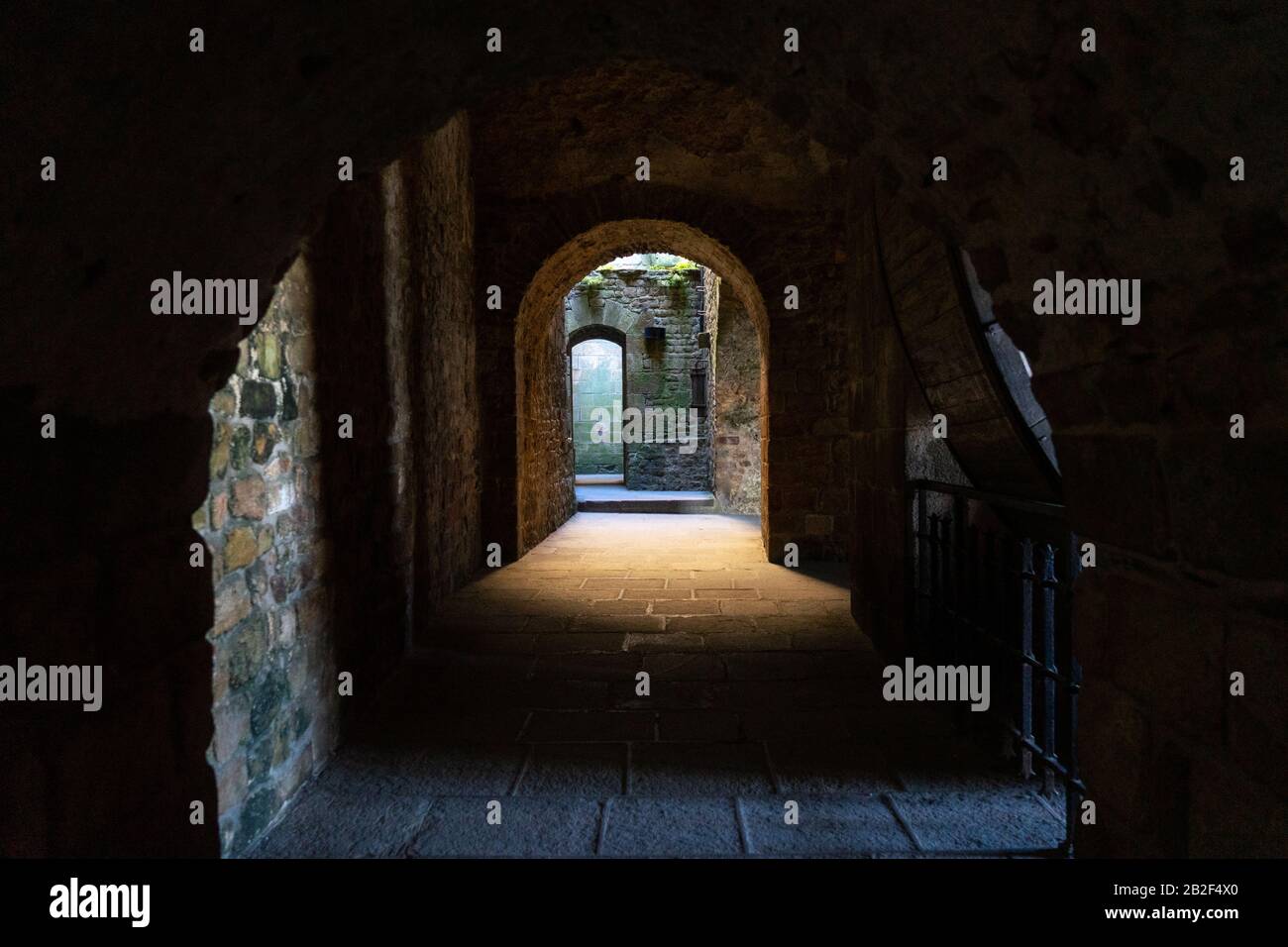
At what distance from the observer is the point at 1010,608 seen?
2812mm

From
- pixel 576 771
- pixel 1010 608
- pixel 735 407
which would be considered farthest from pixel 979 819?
pixel 735 407

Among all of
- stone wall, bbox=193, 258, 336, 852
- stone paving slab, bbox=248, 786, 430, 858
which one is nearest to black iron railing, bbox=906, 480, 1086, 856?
stone paving slab, bbox=248, 786, 430, 858

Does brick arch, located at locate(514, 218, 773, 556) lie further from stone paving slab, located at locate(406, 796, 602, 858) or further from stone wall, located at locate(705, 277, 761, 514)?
stone paving slab, located at locate(406, 796, 602, 858)

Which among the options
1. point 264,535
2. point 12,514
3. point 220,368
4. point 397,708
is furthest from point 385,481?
point 12,514

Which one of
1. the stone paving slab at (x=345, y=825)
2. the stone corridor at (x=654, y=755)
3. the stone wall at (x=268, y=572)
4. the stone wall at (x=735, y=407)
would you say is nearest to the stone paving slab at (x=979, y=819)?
the stone corridor at (x=654, y=755)

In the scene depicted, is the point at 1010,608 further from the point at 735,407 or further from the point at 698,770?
the point at 735,407

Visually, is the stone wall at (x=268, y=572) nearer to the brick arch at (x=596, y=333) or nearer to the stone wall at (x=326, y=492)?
the stone wall at (x=326, y=492)

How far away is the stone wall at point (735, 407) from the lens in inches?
413

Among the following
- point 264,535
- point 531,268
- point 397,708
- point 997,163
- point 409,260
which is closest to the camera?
point 997,163

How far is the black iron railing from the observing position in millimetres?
2328

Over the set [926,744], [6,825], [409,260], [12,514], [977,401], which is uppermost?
[409,260]

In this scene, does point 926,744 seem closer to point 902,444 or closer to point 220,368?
point 902,444

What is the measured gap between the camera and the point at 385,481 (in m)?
3.61

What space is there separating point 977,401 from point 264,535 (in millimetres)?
2403
